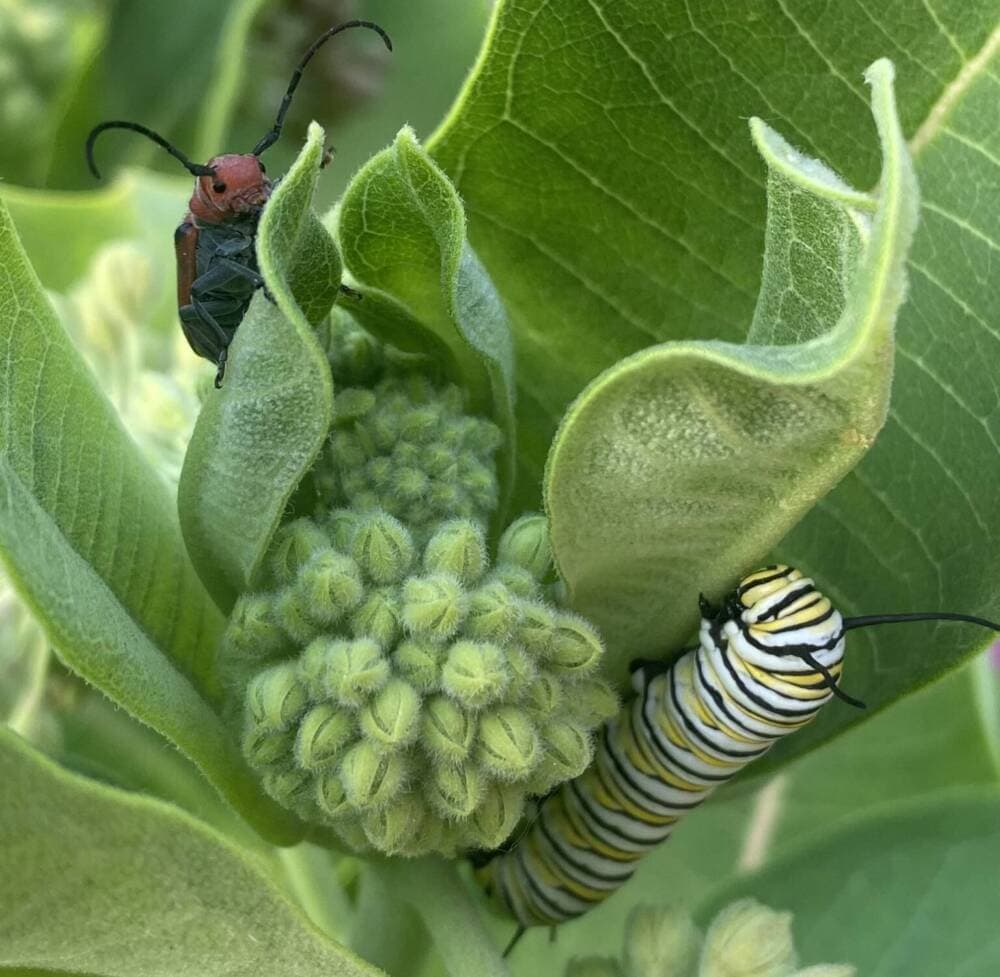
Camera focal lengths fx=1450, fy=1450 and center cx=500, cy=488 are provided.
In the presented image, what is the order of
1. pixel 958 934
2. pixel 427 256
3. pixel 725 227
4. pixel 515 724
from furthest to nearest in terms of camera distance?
pixel 958 934
pixel 725 227
pixel 427 256
pixel 515 724

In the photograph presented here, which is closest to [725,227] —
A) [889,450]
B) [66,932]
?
[889,450]

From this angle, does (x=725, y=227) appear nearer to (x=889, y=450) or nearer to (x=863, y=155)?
(x=863, y=155)

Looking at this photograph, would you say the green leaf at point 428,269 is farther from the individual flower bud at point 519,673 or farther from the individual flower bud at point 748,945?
the individual flower bud at point 748,945

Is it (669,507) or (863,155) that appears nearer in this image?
(669,507)

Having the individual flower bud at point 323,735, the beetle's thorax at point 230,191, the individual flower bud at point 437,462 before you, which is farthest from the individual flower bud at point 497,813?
the beetle's thorax at point 230,191

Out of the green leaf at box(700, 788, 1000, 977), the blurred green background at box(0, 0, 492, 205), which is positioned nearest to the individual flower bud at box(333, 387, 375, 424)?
the green leaf at box(700, 788, 1000, 977)
